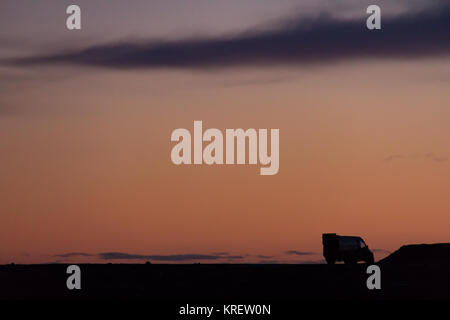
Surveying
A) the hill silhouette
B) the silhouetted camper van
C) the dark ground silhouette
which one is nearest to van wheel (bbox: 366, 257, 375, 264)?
the silhouetted camper van

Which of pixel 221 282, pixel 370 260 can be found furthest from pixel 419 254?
pixel 221 282

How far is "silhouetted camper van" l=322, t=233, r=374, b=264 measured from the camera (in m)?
87.4

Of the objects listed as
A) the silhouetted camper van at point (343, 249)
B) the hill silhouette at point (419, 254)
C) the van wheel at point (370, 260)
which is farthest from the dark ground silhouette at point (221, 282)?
the hill silhouette at point (419, 254)

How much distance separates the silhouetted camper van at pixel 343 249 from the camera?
87375 millimetres

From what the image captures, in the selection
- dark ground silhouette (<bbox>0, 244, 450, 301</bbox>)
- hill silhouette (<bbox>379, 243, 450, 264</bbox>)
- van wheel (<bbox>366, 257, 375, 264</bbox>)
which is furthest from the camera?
hill silhouette (<bbox>379, 243, 450, 264</bbox>)

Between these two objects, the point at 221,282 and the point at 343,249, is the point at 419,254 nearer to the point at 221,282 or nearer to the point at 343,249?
the point at 343,249

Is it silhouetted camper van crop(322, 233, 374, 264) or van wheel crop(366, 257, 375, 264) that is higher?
silhouetted camper van crop(322, 233, 374, 264)

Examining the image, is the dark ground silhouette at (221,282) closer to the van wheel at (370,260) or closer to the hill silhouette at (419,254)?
the van wheel at (370,260)

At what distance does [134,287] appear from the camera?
5884cm

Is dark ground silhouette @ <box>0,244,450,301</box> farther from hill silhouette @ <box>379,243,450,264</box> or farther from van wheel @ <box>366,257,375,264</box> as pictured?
hill silhouette @ <box>379,243,450,264</box>
